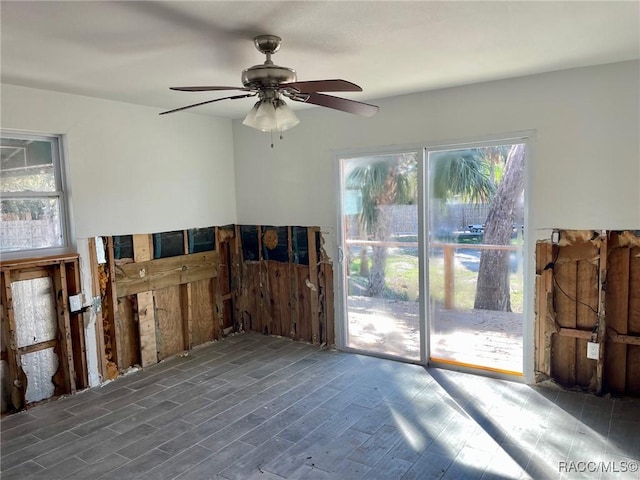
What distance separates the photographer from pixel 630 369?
333 cm

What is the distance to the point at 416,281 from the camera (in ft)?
13.6

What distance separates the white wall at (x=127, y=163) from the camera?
361cm

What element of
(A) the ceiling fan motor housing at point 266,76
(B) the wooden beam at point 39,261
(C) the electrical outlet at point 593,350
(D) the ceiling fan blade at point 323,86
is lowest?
(C) the electrical outlet at point 593,350

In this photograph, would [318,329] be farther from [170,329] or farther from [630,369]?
[630,369]

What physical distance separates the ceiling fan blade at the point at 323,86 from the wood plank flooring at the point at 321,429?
2137 millimetres

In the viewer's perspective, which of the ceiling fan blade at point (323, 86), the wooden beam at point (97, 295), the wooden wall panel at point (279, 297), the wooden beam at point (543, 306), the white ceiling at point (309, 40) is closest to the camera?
the white ceiling at point (309, 40)

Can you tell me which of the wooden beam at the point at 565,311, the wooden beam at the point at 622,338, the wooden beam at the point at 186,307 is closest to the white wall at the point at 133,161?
the wooden beam at the point at 186,307

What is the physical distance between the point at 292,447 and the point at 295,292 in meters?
2.19

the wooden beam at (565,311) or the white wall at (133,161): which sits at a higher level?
the white wall at (133,161)

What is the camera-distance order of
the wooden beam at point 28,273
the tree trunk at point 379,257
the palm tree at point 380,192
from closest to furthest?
1. the wooden beam at point 28,273
2. the palm tree at point 380,192
3. the tree trunk at point 379,257

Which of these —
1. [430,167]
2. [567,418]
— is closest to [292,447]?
[567,418]

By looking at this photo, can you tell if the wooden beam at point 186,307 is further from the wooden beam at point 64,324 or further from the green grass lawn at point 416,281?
the green grass lawn at point 416,281

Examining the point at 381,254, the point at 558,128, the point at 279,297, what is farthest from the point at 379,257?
the point at 558,128

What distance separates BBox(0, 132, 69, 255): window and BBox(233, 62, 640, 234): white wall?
2.51 metres
